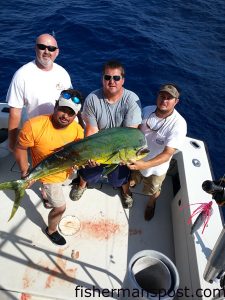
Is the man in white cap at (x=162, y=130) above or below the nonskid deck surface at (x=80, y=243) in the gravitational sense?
above

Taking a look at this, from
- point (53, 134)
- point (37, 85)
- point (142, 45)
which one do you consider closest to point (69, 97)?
point (53, 134)

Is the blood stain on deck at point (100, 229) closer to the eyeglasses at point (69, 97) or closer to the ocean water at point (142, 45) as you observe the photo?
the eyeglasses at point (69, 97)

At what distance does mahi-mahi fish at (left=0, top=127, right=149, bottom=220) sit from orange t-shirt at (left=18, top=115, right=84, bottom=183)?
0.21m

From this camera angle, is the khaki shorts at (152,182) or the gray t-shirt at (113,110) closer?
the gray t-shirt at (113,110)

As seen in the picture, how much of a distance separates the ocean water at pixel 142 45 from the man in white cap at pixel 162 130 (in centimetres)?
347

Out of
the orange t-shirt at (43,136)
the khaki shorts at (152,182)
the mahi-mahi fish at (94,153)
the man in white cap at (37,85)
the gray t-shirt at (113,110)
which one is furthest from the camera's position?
the khaki shorts at (152,182)

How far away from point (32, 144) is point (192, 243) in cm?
203

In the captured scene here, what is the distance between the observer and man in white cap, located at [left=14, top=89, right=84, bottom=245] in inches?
117

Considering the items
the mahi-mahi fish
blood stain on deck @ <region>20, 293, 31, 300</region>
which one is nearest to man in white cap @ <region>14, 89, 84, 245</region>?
the mahi-mahi fish

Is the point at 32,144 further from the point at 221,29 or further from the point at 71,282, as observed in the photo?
the point at 221,29

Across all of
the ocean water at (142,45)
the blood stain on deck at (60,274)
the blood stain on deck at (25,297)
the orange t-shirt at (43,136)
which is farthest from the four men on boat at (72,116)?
the ocean water at (142,45)

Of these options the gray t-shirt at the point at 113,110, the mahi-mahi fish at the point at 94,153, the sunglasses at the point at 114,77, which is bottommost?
the mahi-mahi fish at the point at 94,153

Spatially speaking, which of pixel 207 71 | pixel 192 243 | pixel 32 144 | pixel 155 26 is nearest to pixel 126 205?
pixel 192 243

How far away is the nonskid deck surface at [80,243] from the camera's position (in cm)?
333
